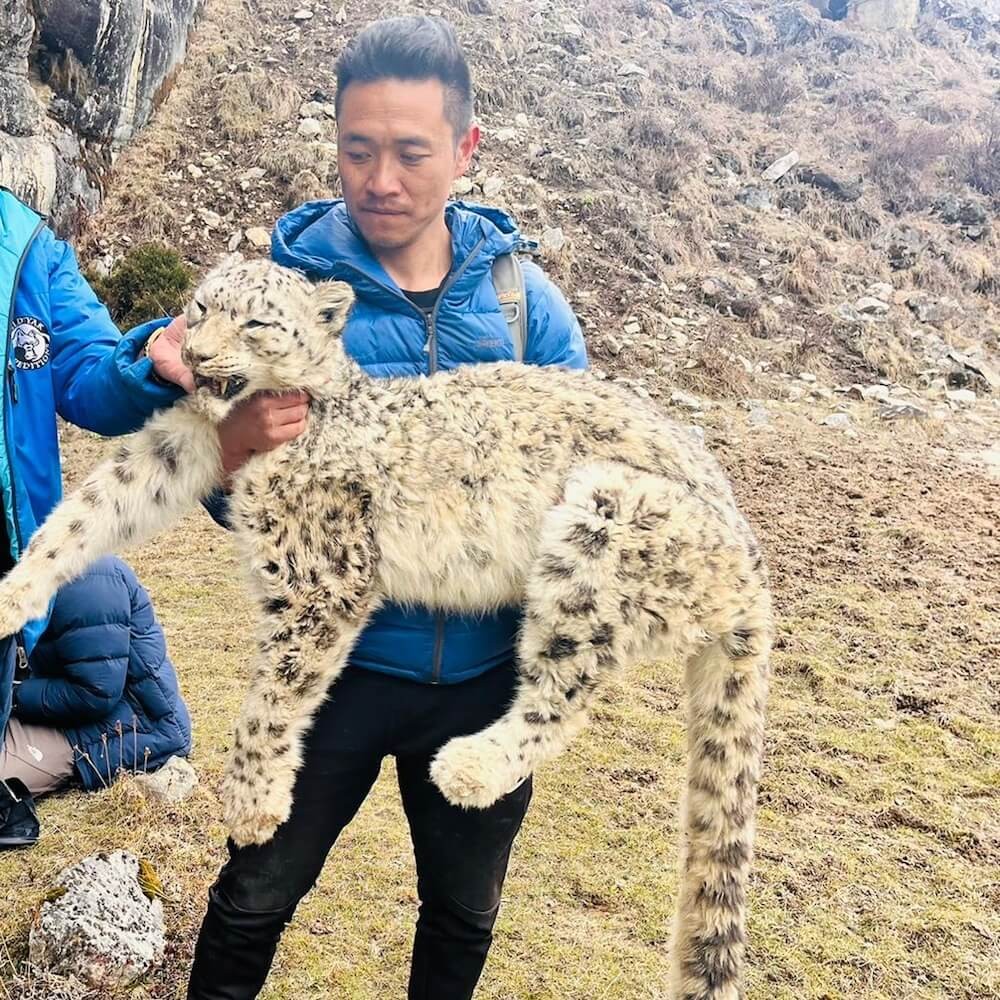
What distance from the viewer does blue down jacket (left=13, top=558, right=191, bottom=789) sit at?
539 centimetres

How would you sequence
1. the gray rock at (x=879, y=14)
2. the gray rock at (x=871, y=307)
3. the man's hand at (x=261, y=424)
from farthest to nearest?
the gray rock at (x=879, y=14) → the gray rock at (x=871, y=307) → the man's hand at (x=261, y=424)

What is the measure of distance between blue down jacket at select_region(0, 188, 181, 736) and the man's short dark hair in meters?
1.07

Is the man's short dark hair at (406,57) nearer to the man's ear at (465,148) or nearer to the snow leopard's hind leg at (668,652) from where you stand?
the man's ear at (465,148)

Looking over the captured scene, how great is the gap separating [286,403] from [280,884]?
1524mm

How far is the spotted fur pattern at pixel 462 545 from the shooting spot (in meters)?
2.92

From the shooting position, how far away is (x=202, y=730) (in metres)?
6.45

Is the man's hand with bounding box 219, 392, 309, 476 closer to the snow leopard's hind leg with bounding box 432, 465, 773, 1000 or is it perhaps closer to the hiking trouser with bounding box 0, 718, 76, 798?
the snow leopard's hind leg with bounding box 432, 465, 773, 1000

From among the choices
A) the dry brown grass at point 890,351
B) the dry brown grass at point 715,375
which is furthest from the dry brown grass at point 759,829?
the dry brown grass at point 890,351

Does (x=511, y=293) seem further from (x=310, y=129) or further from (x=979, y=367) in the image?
(x=310, y=129)

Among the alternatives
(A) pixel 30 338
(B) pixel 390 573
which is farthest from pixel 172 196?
(B) pixel 390 573

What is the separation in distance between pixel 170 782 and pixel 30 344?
317cm

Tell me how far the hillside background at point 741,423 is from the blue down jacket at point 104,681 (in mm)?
300

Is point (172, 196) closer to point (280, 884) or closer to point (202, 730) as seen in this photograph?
point (202, 730)

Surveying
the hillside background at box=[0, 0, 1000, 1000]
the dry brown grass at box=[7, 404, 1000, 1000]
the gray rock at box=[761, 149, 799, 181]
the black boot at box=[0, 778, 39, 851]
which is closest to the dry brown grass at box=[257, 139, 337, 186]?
the hillside background at box=[0, 0, 1000, 1000]
